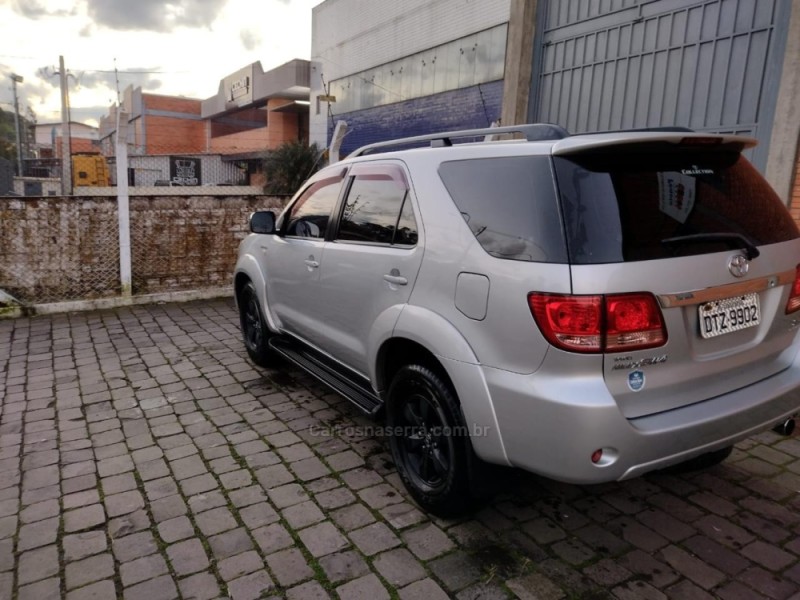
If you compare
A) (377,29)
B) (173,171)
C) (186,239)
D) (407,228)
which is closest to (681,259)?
(407,228)

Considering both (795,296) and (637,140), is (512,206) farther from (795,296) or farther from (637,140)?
(795,296)

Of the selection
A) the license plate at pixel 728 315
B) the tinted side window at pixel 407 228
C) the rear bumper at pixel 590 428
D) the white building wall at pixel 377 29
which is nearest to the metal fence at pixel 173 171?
the white building wall at pixel 377 29

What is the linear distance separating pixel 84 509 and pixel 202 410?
1.30 m

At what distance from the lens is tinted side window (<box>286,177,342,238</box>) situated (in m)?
3.77

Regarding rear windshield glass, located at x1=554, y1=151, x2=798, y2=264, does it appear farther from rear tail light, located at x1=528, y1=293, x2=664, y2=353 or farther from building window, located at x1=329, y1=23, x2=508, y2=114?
building window, located at x1=329, y1=23, x2=508, y2=114

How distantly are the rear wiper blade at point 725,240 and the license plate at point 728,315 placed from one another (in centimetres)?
19

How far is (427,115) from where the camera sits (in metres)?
17.6

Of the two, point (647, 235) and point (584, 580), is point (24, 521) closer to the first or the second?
Answer: point (584, 580)

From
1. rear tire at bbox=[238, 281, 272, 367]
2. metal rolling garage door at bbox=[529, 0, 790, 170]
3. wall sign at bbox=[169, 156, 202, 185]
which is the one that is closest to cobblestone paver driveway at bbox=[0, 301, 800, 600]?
rear tire at bbox=[238, 281, 272, 367]

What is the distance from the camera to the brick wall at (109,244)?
6.77 meters

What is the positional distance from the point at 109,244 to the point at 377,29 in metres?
16.0

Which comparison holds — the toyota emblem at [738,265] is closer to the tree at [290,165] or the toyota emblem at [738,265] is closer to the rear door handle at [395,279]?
the rear door handle at [395,279]

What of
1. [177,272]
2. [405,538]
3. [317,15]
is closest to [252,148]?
[317,15]

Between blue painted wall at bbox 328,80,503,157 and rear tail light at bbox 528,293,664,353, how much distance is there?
12.4 metres
